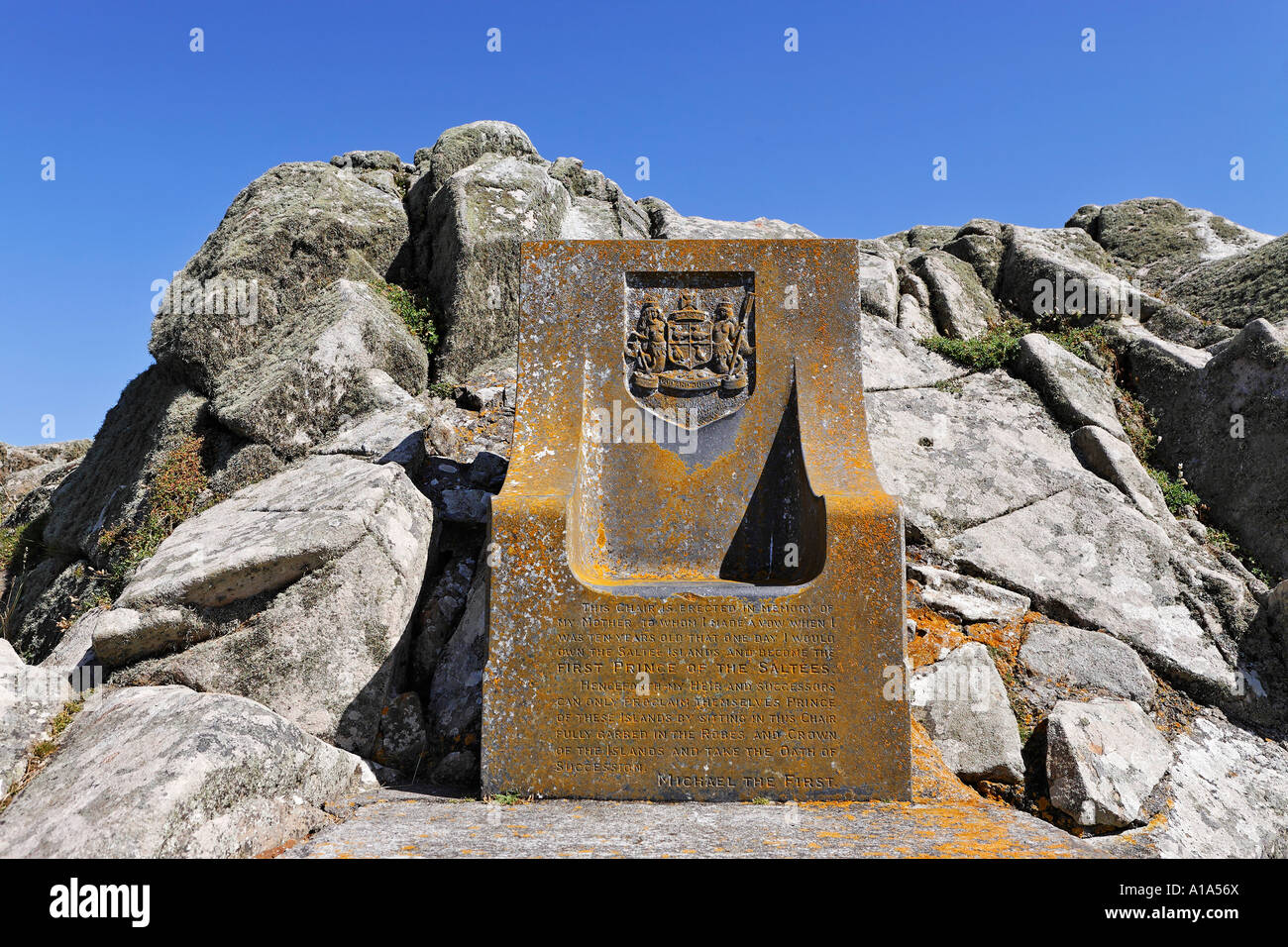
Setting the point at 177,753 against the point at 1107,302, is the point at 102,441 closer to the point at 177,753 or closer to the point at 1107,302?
the point at 177,753

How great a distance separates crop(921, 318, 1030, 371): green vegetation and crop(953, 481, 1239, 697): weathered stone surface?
1895 mm

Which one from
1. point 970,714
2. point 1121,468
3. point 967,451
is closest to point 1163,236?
point 1121,468

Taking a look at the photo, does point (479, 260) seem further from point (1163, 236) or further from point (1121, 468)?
point (1163, 236)

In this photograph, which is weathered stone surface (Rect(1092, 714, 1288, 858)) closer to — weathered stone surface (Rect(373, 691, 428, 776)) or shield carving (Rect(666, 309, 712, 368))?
shield carving (Rect(666, 309, 712, 368))

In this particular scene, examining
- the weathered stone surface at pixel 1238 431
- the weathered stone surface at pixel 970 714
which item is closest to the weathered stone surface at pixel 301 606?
the weathered stone surface at pixel 970 714

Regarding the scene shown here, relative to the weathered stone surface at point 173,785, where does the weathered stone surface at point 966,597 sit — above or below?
above

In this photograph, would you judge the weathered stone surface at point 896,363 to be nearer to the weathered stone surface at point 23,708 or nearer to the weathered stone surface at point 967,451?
the weathered stone surface at point 967,451

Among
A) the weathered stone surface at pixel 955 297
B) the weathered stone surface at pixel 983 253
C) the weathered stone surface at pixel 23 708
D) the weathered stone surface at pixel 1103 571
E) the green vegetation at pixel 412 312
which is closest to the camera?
the weathered stone surface at pixel 23 708

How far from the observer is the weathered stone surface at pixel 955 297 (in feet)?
31.6

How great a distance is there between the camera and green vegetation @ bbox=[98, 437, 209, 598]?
22.4 feet

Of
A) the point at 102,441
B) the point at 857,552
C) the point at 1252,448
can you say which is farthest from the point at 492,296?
the point at 1252,448

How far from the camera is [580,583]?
15.5 feet

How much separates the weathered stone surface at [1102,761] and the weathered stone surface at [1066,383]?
343cm

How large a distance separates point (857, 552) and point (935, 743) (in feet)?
5.02
